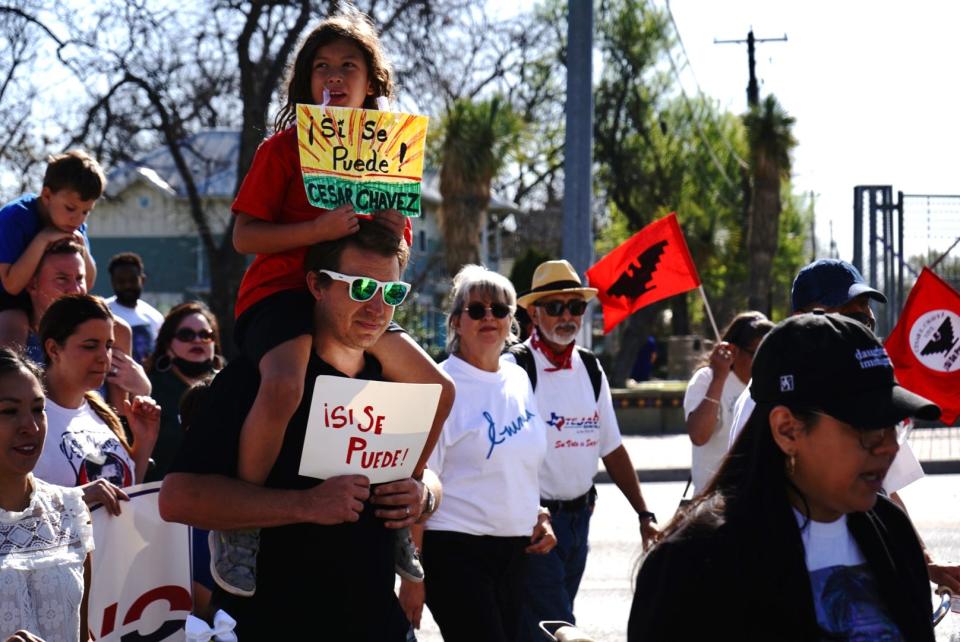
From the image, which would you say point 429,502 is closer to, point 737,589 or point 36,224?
point 737,589

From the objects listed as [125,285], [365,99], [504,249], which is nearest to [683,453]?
[125,285]

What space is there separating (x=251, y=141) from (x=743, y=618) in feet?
62.9

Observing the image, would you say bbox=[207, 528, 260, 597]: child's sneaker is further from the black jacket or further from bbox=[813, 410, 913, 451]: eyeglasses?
bbox=[813, 410, 913, 451]: eyeglasses

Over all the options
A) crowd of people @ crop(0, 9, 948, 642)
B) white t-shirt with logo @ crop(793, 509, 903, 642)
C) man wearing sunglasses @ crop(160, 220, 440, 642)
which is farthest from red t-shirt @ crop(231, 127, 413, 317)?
white t-shirt with logo @ crop(793, 509, 903, 642)

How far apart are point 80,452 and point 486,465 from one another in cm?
164

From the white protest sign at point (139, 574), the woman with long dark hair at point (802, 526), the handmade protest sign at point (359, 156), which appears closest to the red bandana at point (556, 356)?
the white protest sign at point (139, 574)

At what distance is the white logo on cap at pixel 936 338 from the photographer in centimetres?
711

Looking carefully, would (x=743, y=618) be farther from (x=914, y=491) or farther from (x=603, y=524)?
(x=914, y=491)

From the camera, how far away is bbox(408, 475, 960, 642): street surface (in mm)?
8211

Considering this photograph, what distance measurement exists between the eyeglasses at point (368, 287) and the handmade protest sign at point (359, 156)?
23cm

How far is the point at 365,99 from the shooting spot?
4.30 m

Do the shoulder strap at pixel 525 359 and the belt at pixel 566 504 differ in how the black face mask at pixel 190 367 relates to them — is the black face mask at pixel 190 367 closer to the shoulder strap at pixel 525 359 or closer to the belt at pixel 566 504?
the shoulder strap at pixel 525 359

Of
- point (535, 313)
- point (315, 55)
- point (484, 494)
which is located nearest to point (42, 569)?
point (315, 55)

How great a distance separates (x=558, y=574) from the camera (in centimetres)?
615
